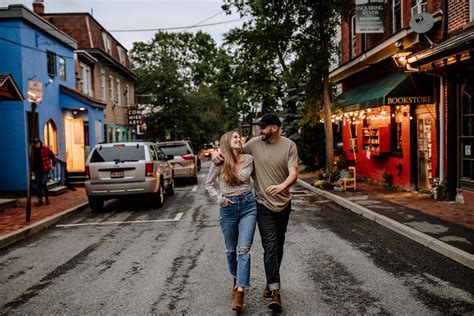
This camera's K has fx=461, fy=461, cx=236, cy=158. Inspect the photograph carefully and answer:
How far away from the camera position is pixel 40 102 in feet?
54.1

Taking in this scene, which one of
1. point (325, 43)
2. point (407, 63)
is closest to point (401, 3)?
point (325, 43)

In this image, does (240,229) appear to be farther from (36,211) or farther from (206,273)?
(36,211)

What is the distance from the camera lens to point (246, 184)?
463 cm

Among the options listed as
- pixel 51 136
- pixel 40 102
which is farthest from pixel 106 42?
pixel 40 102

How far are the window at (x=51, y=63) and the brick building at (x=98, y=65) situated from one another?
2.84m

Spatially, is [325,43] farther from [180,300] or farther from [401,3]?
[180,300]

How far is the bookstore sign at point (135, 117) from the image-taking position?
2964 centimetres

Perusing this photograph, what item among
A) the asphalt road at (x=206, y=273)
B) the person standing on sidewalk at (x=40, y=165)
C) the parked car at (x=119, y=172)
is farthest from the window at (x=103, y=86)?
the asphalt road at (x=206, y=273)

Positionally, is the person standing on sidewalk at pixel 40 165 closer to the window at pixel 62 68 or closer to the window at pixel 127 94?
the window at pixel 62 68

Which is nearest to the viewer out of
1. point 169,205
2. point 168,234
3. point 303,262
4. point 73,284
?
point 73,284

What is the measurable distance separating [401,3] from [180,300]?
13296 millimetres

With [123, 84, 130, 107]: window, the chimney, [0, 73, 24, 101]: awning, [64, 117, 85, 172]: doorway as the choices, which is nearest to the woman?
[0, 73, 24, 101]: awning

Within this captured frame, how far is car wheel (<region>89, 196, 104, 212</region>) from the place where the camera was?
11955 mm

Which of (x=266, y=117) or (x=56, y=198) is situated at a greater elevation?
(x=266, y=117)
